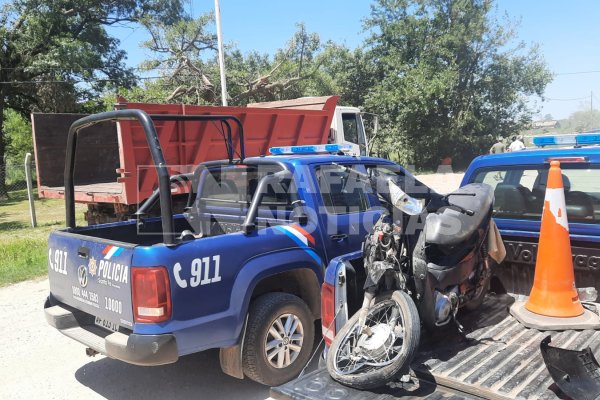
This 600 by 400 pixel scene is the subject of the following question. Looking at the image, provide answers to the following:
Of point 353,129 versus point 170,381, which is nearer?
point 170,381

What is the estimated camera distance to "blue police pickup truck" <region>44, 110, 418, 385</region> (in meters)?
3.15

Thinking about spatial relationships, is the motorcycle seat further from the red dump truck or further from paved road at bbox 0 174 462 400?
the red dump truck

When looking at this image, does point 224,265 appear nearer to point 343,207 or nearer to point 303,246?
point 303,246

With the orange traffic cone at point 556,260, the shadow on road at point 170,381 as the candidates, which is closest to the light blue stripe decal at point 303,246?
the shadow on road at point 170,381

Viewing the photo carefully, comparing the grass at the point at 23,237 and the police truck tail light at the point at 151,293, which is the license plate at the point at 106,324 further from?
the grass at the point at 23,237

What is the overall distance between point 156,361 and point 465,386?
1.86 metres

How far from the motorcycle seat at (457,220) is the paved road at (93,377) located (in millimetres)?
1814

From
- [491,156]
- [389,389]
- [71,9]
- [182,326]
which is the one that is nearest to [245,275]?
[182,326]

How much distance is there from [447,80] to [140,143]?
1917 cm

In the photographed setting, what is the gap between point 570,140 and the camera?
4.05m

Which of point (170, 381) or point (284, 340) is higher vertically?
point (284, 340)

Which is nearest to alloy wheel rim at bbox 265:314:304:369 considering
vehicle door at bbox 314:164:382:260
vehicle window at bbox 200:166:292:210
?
vehicle door at bbox 314:164:382:260

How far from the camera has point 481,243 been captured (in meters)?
3.74

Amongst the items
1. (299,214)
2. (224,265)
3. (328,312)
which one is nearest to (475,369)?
(328,312)
